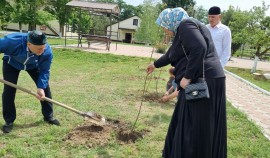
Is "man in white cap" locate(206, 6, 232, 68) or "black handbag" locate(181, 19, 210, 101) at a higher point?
"man in white cap" locate(206, 6, 232, 68)

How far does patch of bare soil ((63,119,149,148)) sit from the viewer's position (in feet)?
13.5

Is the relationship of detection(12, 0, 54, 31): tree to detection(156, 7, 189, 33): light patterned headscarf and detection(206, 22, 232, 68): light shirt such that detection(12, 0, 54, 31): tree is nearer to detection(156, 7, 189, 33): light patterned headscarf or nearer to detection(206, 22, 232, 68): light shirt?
detection(206, 22, 232, 68): light shirt

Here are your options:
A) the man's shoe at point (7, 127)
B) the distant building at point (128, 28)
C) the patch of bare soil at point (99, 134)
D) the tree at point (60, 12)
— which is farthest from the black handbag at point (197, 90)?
the distant building at point (128, 28)

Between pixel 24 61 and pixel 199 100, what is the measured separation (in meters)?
2.45

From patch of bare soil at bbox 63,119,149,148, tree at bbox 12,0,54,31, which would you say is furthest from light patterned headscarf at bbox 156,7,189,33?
tree at bbox 12,0,54,31

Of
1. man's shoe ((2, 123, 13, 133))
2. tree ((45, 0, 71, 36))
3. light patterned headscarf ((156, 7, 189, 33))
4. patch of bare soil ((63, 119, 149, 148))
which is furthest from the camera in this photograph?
tree ((45, 0, 71, 36))

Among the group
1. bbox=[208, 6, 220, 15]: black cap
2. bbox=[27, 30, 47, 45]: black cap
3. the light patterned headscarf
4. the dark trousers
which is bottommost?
the dark trousers

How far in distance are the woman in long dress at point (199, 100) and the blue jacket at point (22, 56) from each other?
73.7 inches

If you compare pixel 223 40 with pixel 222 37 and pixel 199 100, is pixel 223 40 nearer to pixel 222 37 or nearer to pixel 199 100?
pixel 222 37

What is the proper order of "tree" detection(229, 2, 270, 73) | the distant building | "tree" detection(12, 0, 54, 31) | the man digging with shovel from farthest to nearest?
the distant building < "tree" detection(12, 0, 54, 31) < "tree" detection(229, 2, 270, 73) < the man digging with shovel

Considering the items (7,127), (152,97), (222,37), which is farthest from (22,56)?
(152,97)

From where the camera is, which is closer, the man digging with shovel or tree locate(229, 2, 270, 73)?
the man digging with shovel

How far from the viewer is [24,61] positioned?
403 centimetres

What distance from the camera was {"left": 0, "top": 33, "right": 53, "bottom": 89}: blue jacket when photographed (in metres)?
3.84
